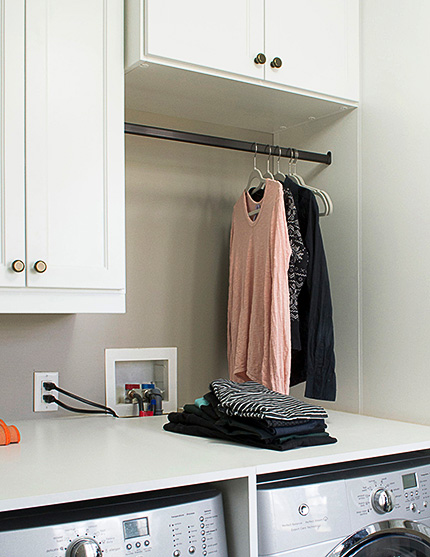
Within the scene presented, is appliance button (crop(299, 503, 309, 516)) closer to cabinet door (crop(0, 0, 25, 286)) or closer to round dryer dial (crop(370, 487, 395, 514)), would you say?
round dryer dial (crop(370, 487, 395, 514))

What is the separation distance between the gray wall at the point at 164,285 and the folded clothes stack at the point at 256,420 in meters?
0.53

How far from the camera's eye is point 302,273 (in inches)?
81.0

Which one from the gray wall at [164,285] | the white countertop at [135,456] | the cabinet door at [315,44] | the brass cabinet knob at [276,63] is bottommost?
the white countertop at [135,456]

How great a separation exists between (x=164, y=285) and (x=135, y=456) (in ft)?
2.99

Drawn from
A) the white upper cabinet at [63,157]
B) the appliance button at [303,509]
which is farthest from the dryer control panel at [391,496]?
the white upper cabinet at [63,157]

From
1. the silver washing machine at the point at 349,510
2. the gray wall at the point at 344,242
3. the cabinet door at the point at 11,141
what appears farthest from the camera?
the gray wall at the point at 344,242

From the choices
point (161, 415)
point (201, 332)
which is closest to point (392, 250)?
point (201, 332)

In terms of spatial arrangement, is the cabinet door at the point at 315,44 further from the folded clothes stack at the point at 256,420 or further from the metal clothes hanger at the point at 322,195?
the folded clothes stack at the point at 256,420

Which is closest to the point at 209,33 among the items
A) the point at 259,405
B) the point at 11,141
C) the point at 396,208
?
the point at 11,141

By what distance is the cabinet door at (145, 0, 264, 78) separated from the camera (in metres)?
1.76

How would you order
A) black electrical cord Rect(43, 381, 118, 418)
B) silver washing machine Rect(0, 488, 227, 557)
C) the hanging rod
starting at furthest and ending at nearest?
black electrical cord Rect(43, 381, 118, 418) < the hanging rod < silver washing machine Rect(0, 488, 227, 557)

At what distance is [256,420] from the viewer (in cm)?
153

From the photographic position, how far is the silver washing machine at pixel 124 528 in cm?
114

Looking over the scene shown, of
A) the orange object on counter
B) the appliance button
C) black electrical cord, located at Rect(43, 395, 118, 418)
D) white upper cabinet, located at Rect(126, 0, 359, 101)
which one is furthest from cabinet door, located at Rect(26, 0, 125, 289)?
the appliance button
